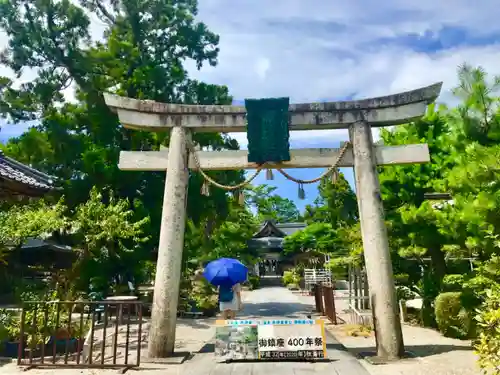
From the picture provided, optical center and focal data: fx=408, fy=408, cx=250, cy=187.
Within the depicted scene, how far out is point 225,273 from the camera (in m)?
11.4

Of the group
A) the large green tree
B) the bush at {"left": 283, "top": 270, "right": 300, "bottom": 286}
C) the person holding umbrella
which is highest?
the large green tree

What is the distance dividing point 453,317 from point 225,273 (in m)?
5.80

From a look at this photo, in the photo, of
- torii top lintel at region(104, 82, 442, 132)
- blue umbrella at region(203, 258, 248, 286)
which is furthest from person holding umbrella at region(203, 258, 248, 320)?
torii top lintel at region(104, 82, 442, 132)

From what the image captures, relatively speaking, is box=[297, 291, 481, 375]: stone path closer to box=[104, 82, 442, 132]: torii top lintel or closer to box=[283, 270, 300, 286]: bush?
box=[104, 82, 442, 132]: torii top lintel

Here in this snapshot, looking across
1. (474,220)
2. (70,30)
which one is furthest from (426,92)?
(70,30)

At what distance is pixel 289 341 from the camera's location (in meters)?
7.26

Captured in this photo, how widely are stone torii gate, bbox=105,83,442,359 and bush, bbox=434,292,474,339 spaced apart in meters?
2.87

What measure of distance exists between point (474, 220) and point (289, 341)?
13.5 feet

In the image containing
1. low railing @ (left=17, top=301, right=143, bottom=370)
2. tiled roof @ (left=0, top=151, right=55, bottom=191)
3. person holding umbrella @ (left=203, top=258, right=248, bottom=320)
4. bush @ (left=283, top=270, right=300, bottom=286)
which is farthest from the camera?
bush @ (left=283, top=270, right=300, bottom=286)

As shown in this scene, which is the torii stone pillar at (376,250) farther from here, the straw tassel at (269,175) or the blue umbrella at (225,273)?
the blue umbrella at (225,273)

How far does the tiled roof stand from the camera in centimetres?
1057

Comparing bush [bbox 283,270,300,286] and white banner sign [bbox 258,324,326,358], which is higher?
bush [bbox 283,270,300,286]

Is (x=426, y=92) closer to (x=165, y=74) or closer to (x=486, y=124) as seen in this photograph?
(x=486, y=124)

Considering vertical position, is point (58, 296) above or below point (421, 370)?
above
